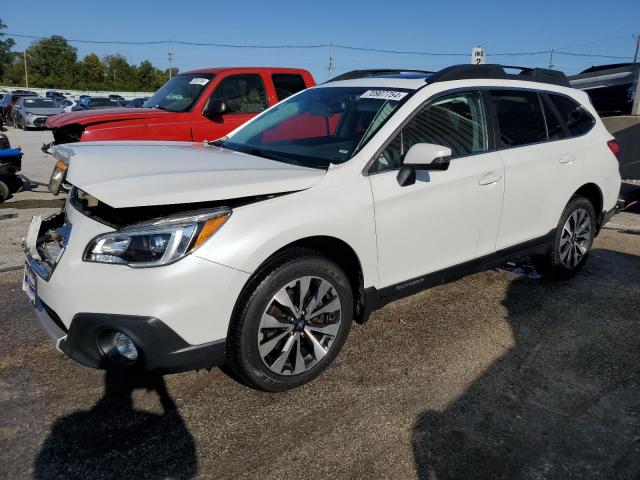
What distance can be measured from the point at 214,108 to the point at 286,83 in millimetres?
1352

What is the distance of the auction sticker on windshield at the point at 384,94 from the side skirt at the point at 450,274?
1191mm

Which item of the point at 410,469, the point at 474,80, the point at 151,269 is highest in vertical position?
the point at 474,80

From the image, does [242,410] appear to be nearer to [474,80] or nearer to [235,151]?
[235,151]

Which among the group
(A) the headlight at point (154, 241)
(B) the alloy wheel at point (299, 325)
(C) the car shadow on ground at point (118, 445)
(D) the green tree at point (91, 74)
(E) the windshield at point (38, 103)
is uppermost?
(D) the green tree at point (91, 74)

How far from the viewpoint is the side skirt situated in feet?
10.7

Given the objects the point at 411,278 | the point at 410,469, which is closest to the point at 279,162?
the point at 411,278

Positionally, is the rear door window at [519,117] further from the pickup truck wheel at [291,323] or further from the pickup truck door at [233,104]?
the pickup truck door at [233,104]

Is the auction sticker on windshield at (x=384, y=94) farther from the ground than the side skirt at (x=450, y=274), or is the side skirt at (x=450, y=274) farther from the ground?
the auction sticker on windshield at (x=384, y=94)

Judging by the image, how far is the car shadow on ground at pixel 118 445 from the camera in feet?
7.80

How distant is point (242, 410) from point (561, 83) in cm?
389

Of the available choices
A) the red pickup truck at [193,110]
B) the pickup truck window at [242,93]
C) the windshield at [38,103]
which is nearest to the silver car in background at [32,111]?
the windshield at [38,103]

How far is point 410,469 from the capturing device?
2408 mm

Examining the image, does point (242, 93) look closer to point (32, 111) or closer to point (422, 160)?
point (422, 160)

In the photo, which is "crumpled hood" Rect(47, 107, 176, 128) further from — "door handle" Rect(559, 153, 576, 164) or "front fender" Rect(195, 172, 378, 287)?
"door handle" Rect(559, 153, 576, 164)
